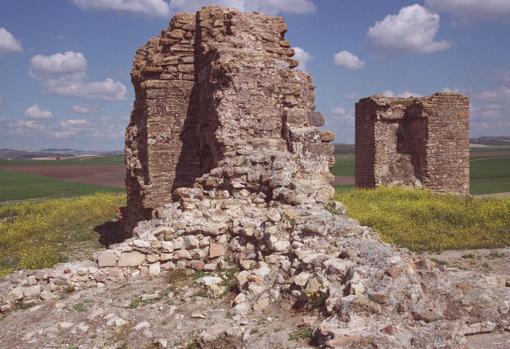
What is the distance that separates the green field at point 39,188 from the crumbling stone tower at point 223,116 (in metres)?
21.1

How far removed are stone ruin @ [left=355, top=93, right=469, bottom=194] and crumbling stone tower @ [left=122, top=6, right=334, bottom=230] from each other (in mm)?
9498

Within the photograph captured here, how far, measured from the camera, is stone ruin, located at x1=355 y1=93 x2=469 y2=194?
1906 cm

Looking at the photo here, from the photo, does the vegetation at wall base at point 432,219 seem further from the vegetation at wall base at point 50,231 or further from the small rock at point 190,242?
the vegetation at wall base at point 50,231

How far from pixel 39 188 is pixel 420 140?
27881 mm

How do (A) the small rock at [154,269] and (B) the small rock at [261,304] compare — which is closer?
(B) the small rock at [261,304]

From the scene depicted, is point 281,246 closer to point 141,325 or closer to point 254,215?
point 254,215

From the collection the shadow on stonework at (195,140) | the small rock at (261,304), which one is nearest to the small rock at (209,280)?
the small rock at (261,304)

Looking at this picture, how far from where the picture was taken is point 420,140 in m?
19.4

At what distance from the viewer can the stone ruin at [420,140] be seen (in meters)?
19.1

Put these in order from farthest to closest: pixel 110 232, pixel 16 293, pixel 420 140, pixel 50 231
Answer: pixel 420 140 < pixel 50 231 < pixel 110 232 < pixel 16 293

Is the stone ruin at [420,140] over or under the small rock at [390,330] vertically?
over

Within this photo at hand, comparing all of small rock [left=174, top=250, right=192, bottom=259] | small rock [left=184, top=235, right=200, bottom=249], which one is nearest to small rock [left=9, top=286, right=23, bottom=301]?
small rock [left=174, top=250, right=192, bottom=259]

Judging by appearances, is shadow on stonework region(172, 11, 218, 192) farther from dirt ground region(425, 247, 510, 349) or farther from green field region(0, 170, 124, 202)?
green field region(0, 170, 124, 202)

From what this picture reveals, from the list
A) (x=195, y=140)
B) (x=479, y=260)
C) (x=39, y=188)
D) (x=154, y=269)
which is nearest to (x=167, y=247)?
(x=154, y=269)
